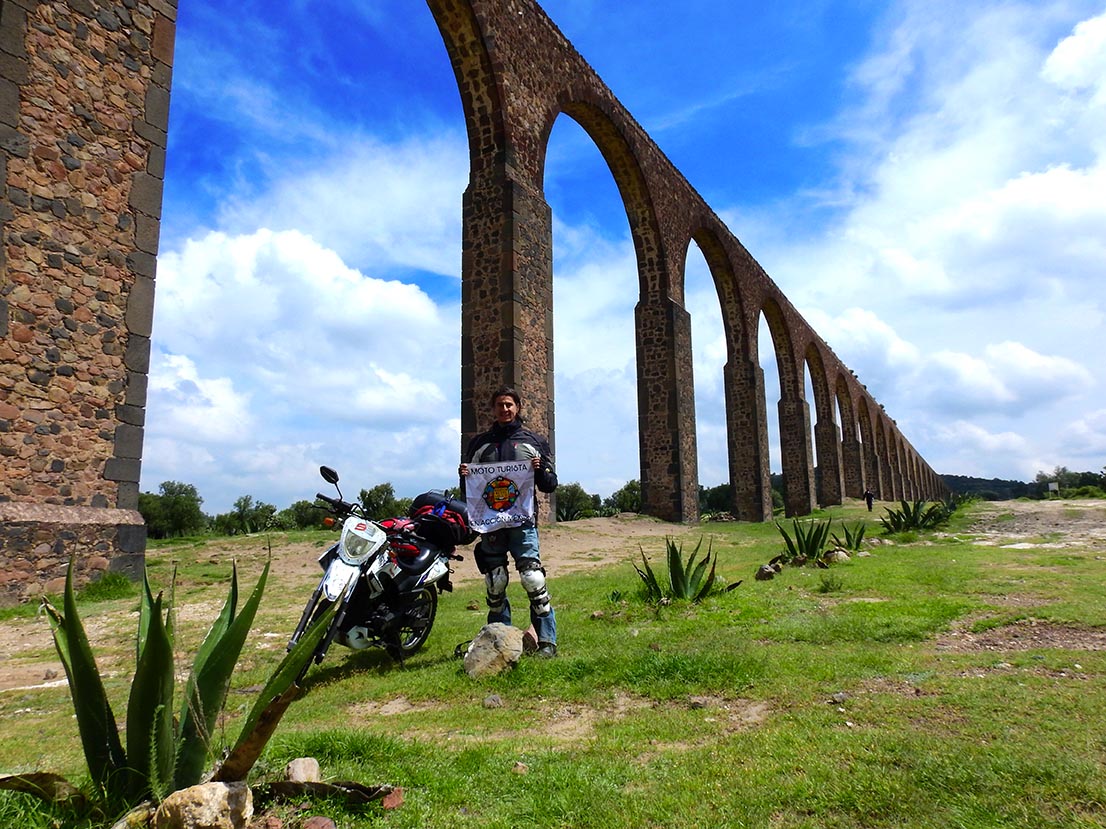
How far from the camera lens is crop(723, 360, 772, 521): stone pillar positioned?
76.3 ft

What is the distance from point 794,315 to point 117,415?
29.6m

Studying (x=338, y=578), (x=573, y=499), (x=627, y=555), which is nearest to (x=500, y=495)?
(x=338, y=578)

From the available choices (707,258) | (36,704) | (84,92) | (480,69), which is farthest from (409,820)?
(707,258)

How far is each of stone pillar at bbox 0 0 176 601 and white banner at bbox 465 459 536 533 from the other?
181 inches

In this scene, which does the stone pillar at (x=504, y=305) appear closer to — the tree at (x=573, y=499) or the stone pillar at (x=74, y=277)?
the stone pillar at (x=74, y=277)

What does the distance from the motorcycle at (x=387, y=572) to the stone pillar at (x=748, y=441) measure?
2026 cm

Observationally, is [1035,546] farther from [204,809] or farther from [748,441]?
[748,441]

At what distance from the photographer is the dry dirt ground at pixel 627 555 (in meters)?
3.69

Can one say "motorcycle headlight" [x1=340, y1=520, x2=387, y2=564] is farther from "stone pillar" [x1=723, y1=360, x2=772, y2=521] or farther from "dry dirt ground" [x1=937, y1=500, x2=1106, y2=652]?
"stone pillar" [x1=723, y1=360, x2=772, y2=521]

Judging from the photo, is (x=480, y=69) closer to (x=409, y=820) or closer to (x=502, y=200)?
(x=502, y=200)

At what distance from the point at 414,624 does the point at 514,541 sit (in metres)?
0.77

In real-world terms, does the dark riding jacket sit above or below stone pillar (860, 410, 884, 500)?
below

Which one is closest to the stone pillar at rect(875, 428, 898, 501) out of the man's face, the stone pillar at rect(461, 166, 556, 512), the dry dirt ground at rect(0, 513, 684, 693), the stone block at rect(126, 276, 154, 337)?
the dry dirt ground at rect(0, 513, 684, 693)

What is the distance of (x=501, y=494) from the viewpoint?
13.8 ft
